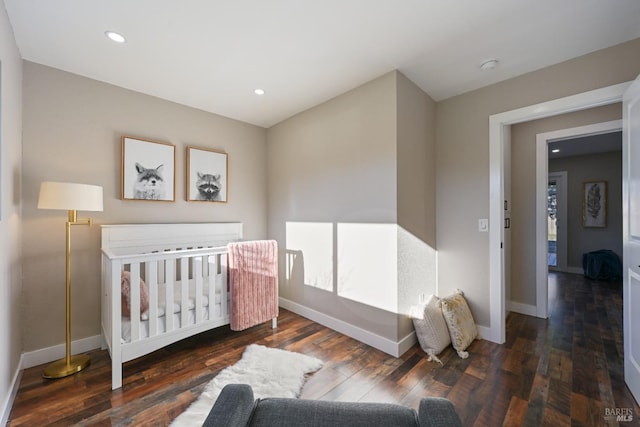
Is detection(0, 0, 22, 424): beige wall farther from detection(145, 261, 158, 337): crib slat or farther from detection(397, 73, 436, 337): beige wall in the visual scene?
detection(397, 73, 436, 337): beige wall

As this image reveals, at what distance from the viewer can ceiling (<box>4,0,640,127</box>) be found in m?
1.61

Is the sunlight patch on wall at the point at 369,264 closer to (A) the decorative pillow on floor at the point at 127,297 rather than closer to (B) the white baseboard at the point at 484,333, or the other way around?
(B) the white baseboard at the point at 484,333

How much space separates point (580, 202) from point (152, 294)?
7069 millimetres

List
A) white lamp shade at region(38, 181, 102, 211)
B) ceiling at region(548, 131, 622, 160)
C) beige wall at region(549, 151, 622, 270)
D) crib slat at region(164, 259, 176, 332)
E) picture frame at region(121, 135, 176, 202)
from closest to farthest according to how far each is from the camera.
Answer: white lamp shade at region(38, 181, 102, 211)
crib slat at region(164, 259, 176, 332)
picture frame at region(121, 135, 176, 202)
ceiling at region(548, 131, 622, 160)
beige wall at region(549, 151, 622, 270)

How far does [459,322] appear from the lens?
92.0 inches

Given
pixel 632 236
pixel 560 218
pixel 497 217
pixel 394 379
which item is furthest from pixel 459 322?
pixel 560 218

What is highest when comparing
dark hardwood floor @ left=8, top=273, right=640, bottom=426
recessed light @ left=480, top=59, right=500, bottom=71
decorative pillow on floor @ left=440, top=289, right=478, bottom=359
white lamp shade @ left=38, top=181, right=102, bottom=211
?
recessed light @ left=480, top=59, right=500, bottom=71

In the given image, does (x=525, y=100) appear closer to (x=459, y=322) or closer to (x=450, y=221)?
(x=450, y=221)

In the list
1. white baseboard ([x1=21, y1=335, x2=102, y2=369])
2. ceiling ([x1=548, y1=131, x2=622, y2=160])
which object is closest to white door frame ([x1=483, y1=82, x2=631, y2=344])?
ceiling ([x1=548, y1=131, x2=622, y2=160])

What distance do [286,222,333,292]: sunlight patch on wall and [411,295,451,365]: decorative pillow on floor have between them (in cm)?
89

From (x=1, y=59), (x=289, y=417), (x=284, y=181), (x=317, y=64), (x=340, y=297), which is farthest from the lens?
(x=284, y=181)

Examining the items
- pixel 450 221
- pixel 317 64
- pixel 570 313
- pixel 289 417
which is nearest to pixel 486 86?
pixel 450 221

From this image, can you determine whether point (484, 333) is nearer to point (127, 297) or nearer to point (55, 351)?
point (127, 297)

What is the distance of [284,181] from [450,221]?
197cm
